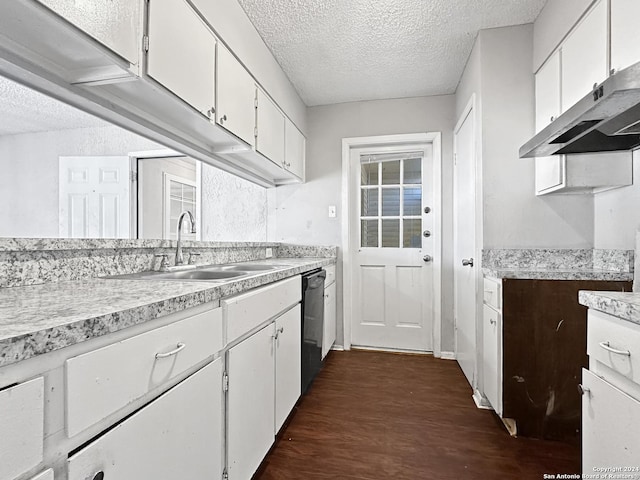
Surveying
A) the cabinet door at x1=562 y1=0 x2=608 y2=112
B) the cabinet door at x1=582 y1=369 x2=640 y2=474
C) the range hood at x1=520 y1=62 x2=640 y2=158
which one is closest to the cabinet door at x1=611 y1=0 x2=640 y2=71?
the cabinet door at x1=562 y1=0 x2=608 y2=112

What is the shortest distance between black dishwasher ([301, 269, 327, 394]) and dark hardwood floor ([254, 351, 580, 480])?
204mm

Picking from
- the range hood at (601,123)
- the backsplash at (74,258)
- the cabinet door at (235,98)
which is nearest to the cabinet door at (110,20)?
the cabinet door at (235,98)

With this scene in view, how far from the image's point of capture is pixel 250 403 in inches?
51.2

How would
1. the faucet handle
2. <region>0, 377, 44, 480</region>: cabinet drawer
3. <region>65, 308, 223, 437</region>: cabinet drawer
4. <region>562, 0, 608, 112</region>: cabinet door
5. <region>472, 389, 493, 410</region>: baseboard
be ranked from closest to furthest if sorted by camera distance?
<region>0, 377, 44, 480</region>: cabinet drawer → <region>65, 308, 223, 437</region>: cabinet drawer → <region>562, 0, 608, 112</region>: cabinet door → the faucet handle → <region>472, 389, 493, 410</region>: baseboard

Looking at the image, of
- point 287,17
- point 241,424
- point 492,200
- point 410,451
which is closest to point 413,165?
point 492,200

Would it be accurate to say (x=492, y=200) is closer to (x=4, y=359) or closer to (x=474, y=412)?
(x=474, y=412)

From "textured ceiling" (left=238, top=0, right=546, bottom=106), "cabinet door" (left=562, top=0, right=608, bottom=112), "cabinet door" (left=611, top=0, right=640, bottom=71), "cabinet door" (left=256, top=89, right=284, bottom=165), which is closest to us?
"cabinet door" (left=611, top=0, right=640, bottom=71)

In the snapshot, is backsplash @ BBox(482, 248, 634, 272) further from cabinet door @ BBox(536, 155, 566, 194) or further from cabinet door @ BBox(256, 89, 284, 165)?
cabinet door @ BBox(256, 89, 284, 165)

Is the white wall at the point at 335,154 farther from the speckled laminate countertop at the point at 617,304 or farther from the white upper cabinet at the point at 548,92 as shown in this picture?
the speckled laminate countertop at the point at 617,304

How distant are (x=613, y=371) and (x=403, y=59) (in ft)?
8.01

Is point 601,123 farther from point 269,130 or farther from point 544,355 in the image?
point 269,130

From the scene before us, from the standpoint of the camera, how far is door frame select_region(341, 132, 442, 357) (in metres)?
3.07

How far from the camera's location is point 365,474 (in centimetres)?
149

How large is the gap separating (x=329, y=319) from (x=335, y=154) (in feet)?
5.33
